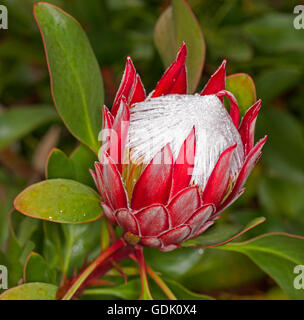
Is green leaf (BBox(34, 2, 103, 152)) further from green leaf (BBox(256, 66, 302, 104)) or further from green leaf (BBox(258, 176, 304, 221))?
green leaf (BBox(258, 176, 304, 221))

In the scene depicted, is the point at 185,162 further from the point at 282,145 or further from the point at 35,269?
the point at 282,145

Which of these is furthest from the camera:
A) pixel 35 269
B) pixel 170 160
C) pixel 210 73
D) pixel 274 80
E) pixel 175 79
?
pixel 210 73

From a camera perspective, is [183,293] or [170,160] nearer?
[170,160]

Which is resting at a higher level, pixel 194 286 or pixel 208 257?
pixel 208 257

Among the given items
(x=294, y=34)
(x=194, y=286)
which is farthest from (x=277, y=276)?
(x=294, y=34)

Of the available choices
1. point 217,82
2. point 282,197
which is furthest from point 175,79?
point 282,197

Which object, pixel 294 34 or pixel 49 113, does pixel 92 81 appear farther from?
pixel 294 34

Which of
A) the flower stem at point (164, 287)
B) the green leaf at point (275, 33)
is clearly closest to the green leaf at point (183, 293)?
the flower stem at point (164, 287)
